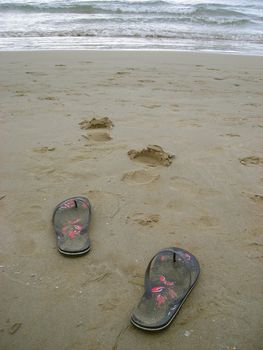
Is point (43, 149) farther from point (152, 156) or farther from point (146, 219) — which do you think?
point (146, 219)

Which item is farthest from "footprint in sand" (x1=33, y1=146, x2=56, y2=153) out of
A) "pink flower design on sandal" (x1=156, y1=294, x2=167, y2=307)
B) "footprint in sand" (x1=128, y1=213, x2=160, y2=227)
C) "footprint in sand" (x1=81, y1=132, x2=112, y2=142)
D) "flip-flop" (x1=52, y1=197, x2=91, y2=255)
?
"pink flower design on sandal" (x1=156, y1=294, x2=167, y2=307)

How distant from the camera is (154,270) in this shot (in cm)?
157

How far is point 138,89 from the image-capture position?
432 cm

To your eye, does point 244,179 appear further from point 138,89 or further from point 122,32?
point 122,32

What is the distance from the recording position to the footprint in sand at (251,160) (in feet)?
8.23

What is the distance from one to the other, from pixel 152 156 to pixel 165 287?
1267mm

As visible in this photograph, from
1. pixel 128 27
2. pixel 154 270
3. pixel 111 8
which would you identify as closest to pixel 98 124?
pixel 154 270

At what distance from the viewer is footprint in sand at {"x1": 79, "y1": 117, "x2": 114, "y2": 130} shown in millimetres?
3100

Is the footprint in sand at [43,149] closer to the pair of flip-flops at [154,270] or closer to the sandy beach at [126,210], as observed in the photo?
the sandy beach at [126,210]

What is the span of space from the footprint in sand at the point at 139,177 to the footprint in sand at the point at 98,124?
2.90 ft

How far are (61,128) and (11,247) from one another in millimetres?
1616

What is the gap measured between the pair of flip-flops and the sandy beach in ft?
0.12

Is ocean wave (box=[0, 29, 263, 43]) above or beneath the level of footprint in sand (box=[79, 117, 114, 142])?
beneath

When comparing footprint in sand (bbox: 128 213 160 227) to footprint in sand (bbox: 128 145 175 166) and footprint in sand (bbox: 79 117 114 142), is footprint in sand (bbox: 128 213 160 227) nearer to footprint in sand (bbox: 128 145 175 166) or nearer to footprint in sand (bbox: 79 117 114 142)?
footprint in sand (bbox: 128 145 175 166)
